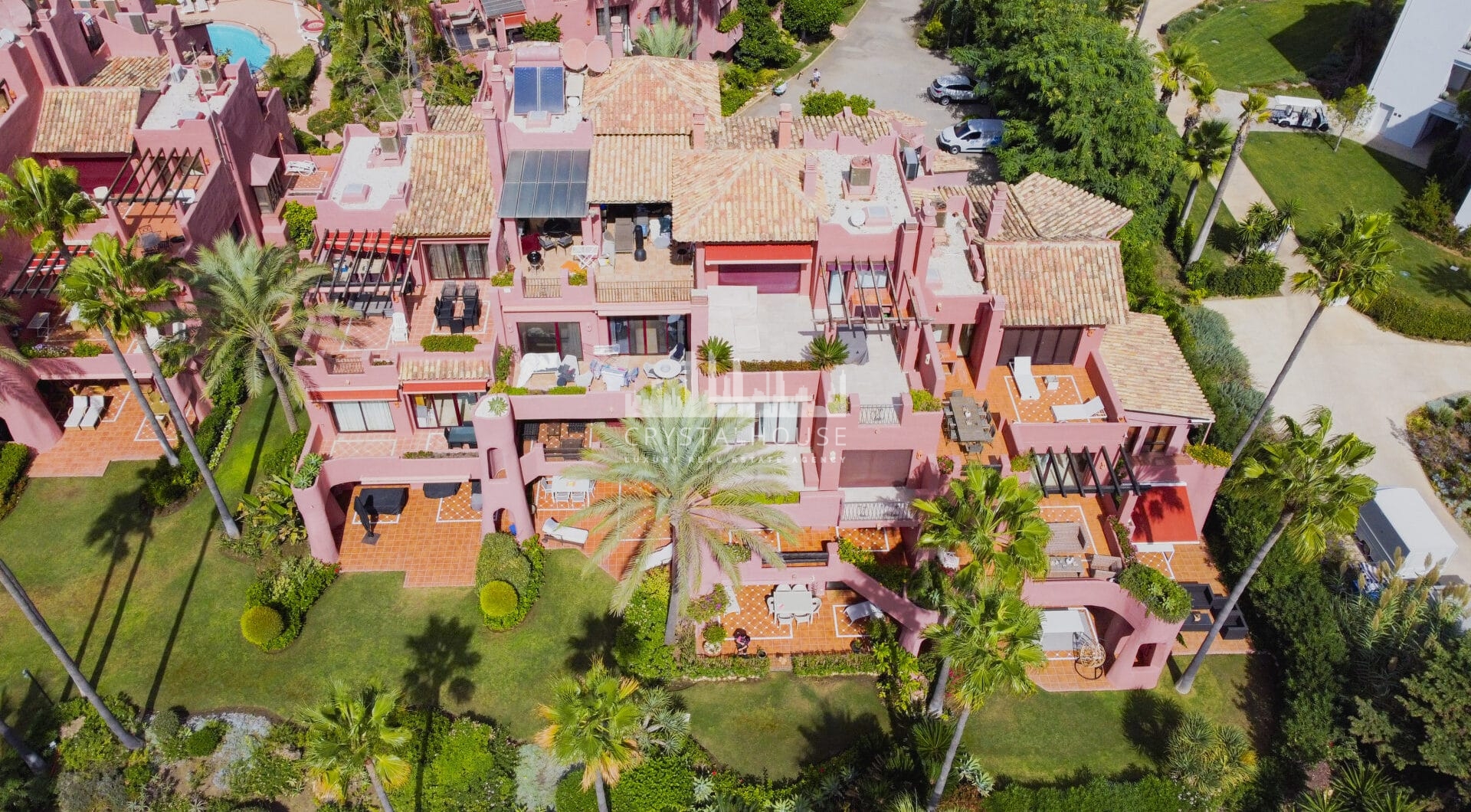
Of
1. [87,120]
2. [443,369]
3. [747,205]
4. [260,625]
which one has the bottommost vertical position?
[260,625]

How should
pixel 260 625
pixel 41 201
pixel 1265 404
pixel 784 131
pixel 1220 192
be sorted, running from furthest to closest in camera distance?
pixel 1220 192, pixel 784 131, pixel 1265 404, pixel 260 625, pixel 41 201

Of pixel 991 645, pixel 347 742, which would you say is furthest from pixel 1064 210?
pixel 347 742

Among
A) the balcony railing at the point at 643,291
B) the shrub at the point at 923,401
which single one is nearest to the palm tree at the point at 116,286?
the balcony railing at the point at 643,291

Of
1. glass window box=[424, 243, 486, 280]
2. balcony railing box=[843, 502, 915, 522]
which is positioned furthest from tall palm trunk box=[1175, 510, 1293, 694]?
glass window box=[424, 243, 486, 280]

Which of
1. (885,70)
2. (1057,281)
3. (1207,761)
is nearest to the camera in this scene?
(1207,761)

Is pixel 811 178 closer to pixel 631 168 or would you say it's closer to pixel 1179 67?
pixel 631 168

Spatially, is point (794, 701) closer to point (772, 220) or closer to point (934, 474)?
point (934, 474)

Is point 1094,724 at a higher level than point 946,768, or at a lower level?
lower
